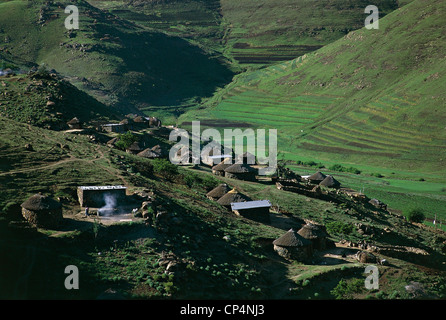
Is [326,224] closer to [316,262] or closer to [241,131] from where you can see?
[316,262]

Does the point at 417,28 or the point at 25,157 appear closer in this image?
the point at 25,157

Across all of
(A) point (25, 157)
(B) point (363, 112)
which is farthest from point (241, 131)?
(A) point (25, 157)

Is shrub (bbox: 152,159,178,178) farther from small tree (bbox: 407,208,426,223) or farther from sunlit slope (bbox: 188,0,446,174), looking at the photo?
sunlit slope (bbox: 188,0,446,174)

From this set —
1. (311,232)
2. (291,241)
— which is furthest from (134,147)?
(291,241)

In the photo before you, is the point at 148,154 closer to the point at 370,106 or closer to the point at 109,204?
the point at 109,204

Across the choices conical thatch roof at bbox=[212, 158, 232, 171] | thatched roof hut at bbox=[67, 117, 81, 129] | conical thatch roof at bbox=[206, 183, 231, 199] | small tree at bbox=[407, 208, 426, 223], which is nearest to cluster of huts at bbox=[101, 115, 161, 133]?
thatched roof hut at bbox=[67, 117, 81, 129]

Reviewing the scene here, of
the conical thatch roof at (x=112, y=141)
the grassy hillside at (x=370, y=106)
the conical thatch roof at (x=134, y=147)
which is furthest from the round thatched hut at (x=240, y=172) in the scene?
the grassy hillside at (x=370, y=106)

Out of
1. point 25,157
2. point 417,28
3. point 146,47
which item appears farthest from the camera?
point 146,47
